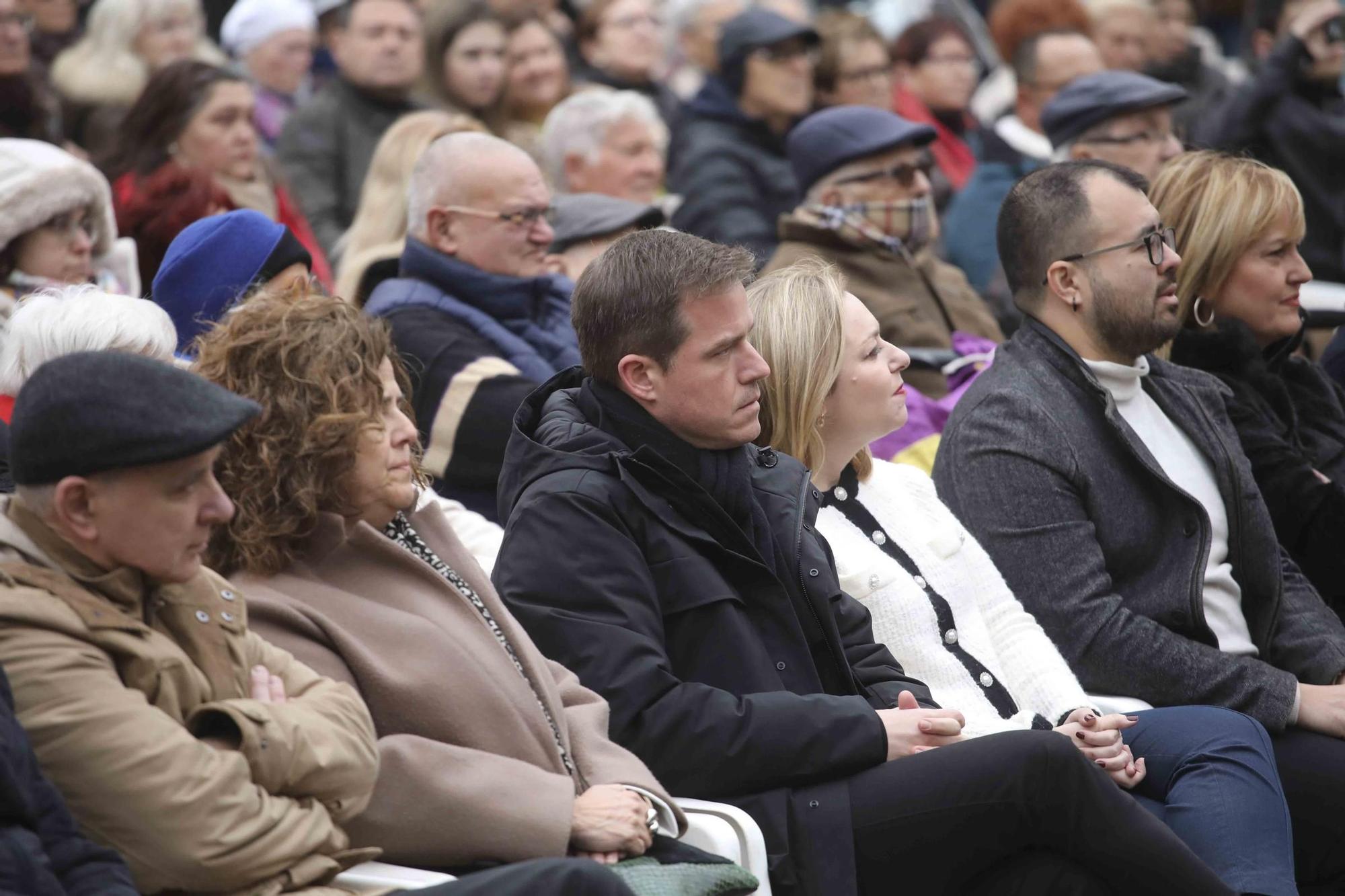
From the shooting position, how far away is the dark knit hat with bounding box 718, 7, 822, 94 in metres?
8.22

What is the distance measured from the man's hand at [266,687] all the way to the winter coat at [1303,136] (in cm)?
659

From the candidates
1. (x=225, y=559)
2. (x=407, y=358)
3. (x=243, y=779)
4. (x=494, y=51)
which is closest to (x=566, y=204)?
(x=407, y=358)

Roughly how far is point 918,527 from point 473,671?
144 centimetres

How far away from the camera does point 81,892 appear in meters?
2.44

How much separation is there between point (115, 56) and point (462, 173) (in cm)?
326

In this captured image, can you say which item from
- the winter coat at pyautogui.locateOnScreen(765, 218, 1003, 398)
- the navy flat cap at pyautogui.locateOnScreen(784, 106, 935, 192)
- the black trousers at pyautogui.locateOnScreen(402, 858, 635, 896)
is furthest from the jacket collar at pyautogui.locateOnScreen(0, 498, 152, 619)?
the navy flat cap at pyautogui.locateOnScreen(784, 106, 935, 192)

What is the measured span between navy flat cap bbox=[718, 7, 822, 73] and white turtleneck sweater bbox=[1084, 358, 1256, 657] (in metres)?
3.89

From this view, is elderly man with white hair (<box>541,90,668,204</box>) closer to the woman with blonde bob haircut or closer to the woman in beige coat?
the woman with blonde bob haircut

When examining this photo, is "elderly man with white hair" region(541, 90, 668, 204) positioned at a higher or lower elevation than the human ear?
lower

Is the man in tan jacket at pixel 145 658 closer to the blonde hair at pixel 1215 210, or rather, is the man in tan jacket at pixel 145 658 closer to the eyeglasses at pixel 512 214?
the eyeglasses at pixel 512 214

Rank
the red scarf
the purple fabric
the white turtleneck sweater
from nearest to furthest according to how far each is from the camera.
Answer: the white turtleneck sweater < the purple fabric < the red scarf

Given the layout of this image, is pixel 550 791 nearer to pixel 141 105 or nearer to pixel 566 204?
pixel 566 204

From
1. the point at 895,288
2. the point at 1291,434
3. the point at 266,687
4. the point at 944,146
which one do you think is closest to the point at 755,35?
the point at 944,146

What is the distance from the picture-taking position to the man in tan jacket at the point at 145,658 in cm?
254
